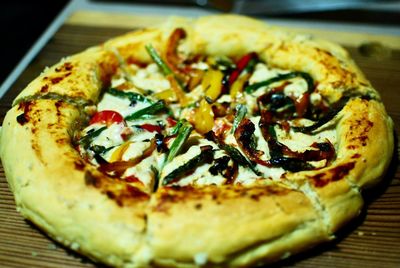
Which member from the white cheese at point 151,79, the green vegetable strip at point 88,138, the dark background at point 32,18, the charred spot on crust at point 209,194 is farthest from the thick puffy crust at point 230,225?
the dark background at point 32,18

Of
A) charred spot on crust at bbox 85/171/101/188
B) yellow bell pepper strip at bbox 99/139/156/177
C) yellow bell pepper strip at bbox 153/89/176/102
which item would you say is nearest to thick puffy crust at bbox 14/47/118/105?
yellow bell pepper strip at bbox 153/89/176/102

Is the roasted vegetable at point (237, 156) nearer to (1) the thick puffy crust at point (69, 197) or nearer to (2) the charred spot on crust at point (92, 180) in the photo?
(1) the thick puffy crust at point (69, 197)

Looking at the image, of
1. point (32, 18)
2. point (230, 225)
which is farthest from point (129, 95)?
point (32, 18)

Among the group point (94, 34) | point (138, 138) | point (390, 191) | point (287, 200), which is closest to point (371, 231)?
point (390, 191)

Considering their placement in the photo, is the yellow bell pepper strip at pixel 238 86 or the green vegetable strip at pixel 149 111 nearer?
the green vegetable strip at pixel 149 111

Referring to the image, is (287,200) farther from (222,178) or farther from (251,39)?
A: (251,39)

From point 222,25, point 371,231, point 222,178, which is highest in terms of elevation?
point 222,25
